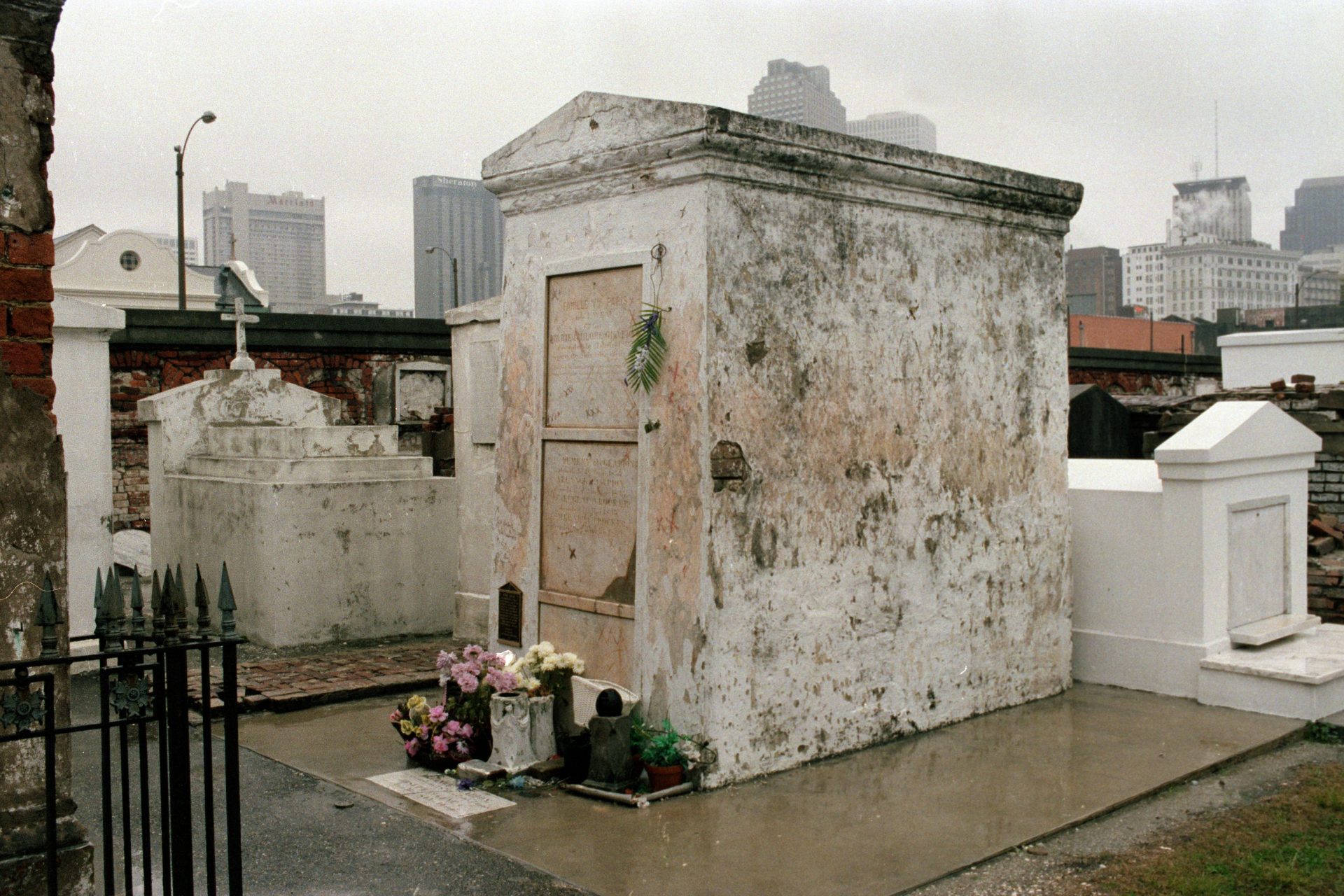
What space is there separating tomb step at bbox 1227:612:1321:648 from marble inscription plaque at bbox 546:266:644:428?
13.4 feet

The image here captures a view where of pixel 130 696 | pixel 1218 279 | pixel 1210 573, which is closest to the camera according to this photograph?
pixel 130 696

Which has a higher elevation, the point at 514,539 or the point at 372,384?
the point at 372,384

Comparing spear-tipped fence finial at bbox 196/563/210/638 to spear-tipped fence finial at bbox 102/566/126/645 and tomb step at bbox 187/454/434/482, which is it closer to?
spear-tipped fence finial at bbox 102/566/126/645

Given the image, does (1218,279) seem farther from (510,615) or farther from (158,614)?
(158,614)

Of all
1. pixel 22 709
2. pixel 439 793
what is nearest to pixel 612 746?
pixel 439 793

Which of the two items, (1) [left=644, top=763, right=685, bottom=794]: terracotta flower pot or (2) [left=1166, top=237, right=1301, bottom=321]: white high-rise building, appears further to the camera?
(2) [left=1166, top=237, right=1301, bottom=321]: white high-rise building

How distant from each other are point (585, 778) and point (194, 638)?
2608mm

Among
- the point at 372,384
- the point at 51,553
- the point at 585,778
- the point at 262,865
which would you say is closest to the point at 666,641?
the point at 585,778

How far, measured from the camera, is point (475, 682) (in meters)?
5.99

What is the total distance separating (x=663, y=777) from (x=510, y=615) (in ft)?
4.78

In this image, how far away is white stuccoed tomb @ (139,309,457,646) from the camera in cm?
887

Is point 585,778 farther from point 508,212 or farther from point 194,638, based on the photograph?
point 508,212

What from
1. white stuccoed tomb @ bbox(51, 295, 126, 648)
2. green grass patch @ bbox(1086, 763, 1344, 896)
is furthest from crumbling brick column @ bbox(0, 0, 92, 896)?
white stuccoed tomb @ bbox(51, 295, 126, 648)

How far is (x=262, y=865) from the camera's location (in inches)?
185
